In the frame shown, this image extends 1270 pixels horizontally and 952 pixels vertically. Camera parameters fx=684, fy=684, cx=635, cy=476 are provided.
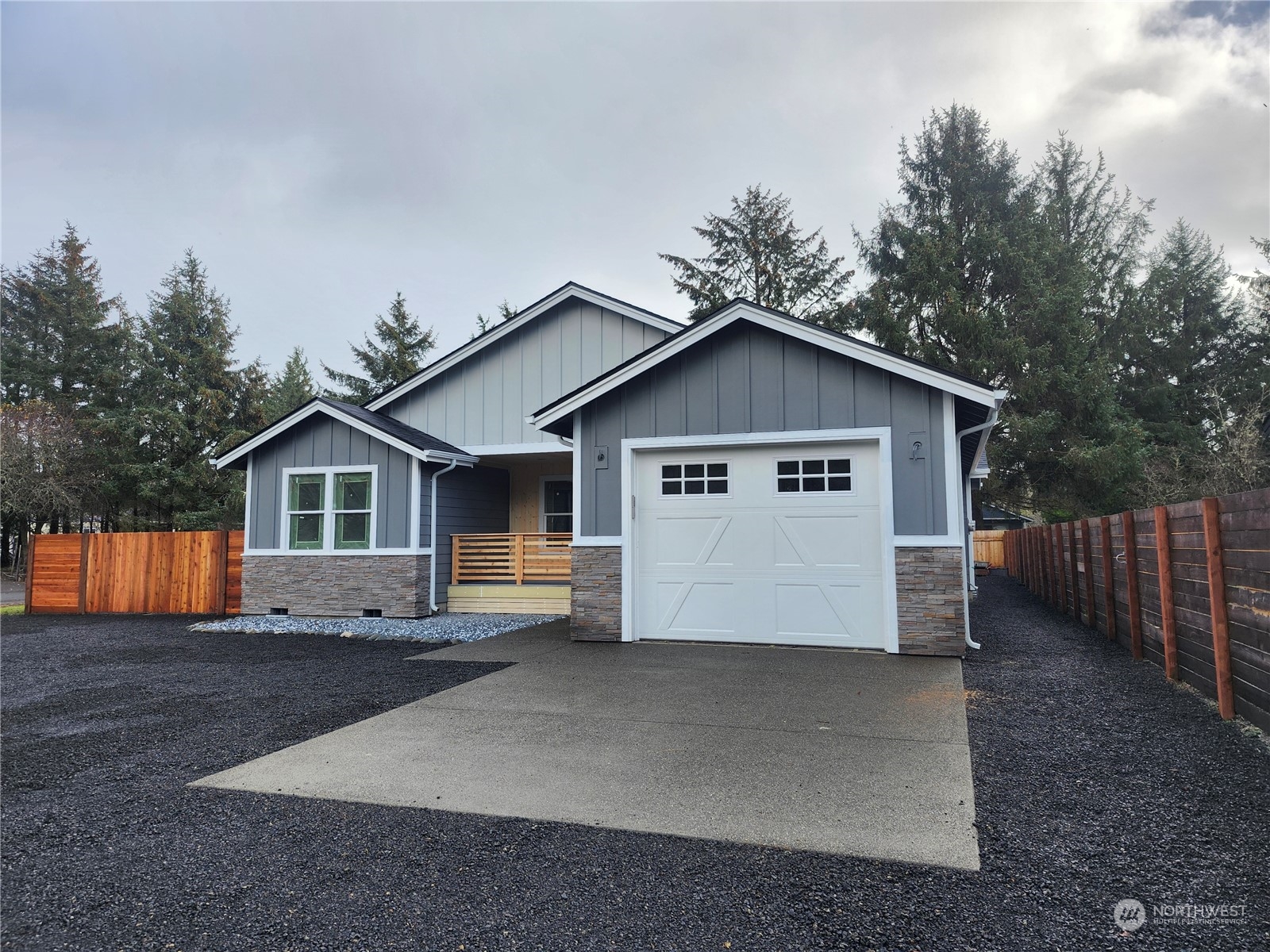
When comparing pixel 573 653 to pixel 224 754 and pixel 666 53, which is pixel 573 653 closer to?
pixel 224 754

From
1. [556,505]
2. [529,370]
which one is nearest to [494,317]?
[556,505]

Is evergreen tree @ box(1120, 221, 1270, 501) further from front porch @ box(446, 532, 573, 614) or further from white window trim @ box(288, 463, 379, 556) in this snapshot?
white window trim @ box(288, 463, 379, 556)

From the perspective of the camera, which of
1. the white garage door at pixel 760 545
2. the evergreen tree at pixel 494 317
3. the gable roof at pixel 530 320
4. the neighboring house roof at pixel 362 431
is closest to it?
the white garage door at pixel 760 545

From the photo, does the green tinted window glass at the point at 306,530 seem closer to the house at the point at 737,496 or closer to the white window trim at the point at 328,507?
the white window trim at the point at 328,507

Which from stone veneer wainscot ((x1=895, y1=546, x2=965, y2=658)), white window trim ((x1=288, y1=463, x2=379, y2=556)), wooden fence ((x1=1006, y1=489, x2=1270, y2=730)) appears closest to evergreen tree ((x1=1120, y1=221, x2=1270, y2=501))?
wooden fence ((x1=1006, y1=489, x2=1270, y2=730))

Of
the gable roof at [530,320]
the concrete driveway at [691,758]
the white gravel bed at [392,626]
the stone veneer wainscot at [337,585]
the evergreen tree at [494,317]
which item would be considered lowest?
the white gravel bed at [392,626]

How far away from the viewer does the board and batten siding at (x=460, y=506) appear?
37.9 ft

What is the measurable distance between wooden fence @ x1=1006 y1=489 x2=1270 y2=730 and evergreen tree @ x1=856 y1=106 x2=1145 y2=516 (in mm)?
15710

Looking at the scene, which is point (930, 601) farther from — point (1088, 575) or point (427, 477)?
point (427, 477)

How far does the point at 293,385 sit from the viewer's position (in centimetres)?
3616

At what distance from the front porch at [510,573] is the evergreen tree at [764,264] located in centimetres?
1769

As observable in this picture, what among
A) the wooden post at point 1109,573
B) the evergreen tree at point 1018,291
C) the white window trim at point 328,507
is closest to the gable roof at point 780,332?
the wooden post at point 1109,573

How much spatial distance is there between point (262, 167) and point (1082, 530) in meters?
16.1

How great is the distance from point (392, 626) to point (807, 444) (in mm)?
6748
